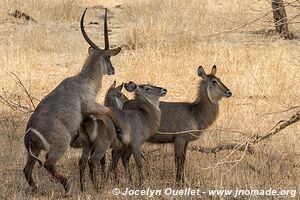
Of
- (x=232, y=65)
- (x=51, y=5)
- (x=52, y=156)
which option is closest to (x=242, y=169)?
(x=52, y=156)

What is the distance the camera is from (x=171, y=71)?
39.9 ft

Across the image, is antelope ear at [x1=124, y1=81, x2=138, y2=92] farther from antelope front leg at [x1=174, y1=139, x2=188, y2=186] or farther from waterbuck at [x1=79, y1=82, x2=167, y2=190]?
antelope front leg at [x1=174, y1=139, x2=188, y2=186]

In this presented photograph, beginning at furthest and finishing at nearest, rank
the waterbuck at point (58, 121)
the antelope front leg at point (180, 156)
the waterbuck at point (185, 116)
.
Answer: the waterbuck at point (185, 116) < the antelope front leg at point (180, 156) < the waterbuck at point (58, 121)

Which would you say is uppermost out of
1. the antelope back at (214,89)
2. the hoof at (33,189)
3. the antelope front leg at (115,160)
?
the antelope back at (214,89)

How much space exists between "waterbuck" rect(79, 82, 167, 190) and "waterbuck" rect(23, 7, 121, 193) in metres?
0.17

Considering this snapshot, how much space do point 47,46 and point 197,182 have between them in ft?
24.5

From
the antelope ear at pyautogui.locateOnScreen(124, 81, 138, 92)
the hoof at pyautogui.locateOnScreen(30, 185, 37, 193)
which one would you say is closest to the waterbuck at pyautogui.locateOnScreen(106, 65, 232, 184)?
the antelope ear at pyautogui.locateOnScreen(124, 81, 138, 92)

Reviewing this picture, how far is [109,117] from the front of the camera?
696 centimetres

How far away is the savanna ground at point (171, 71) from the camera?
289 inches

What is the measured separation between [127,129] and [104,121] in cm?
39

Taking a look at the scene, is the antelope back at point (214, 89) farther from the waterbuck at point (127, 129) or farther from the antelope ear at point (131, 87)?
the antelope ear at point (131, 87)

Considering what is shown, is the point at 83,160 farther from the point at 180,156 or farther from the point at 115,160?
the point at 180,156

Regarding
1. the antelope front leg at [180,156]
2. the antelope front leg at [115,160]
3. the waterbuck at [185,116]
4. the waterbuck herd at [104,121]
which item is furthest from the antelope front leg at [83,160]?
the antelope front leg at [180,156]

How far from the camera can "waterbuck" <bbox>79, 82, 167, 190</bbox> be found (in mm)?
6922
